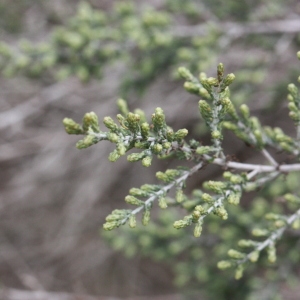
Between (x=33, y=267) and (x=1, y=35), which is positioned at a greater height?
(x=1, y=35)

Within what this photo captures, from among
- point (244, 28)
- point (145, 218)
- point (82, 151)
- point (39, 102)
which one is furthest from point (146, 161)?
point (82, 151)

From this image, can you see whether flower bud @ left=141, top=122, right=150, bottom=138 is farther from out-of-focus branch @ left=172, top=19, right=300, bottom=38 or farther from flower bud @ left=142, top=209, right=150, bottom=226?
out-of-focus branch @ left=172, top=19, right=300, bottom=38

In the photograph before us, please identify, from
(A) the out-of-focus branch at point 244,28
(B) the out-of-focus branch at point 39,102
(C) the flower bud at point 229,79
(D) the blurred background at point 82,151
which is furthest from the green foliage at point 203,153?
(B) the out-of-focus branch at point 39,102

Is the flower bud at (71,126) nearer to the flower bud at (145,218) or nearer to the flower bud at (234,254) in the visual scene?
the flower bud at (145,218)

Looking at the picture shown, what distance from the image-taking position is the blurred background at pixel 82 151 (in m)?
4.39

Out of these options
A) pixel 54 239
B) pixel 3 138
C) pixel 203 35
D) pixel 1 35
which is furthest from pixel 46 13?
pixel 54 239

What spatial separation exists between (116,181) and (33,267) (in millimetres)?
1956

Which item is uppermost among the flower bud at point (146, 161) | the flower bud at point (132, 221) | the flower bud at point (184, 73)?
the flower bud at point (184, 73)

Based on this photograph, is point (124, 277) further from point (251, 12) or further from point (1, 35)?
point (251, 12)

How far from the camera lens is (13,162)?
7543mm

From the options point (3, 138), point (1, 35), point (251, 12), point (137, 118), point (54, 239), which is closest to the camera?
point (137, 118)

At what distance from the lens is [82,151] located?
6.77m

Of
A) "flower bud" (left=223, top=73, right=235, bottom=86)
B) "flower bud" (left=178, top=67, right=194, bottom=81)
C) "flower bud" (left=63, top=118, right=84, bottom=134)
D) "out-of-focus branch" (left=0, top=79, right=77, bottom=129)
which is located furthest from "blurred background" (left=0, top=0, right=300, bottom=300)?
"flower bud" (left=63, top=118, right=84, bottom=134)

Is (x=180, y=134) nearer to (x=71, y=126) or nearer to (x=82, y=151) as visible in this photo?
(x=71, y=126)
